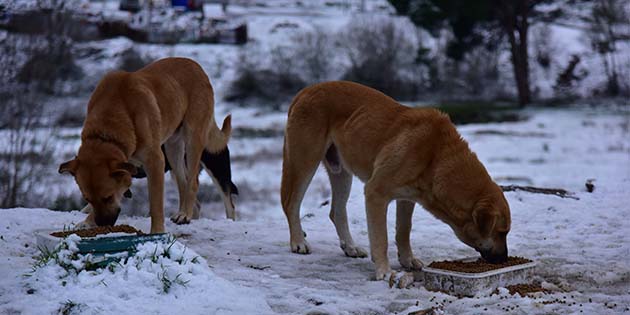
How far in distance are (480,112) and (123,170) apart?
2854cm

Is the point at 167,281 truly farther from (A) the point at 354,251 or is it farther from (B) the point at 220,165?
(B) the point at 220,165

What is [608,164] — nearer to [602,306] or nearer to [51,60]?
[51,60]

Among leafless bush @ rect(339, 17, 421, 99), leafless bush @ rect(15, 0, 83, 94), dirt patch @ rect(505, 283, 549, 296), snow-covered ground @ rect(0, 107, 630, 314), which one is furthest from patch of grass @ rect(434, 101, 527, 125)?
dirt patch @ rect(505, 283, 549, 296)

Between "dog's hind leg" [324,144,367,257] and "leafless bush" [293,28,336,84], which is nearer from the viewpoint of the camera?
"dog's hind leg" [324,144,367,257]

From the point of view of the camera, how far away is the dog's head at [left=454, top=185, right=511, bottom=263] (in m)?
6.66

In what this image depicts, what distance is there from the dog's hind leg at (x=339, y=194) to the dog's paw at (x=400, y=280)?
4.67 feet

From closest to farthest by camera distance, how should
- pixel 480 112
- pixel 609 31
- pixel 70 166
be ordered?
pixel 70 166, pixel 480 112, pixel 609 31

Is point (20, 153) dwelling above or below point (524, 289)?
below

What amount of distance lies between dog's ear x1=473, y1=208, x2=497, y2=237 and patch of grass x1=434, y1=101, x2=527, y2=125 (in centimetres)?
2629

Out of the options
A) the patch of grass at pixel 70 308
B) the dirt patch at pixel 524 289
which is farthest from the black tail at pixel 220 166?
the patch of grass at pixel 70 308

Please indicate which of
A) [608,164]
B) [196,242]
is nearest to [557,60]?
[608,164]

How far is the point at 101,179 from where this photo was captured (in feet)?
23.9

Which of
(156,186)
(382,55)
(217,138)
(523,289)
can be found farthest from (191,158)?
(382,55)

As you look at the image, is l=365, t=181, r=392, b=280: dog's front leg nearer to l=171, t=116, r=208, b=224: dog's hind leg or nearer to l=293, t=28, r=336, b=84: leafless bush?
l=171, t=116, r=208, b=224: dog's hind leg
